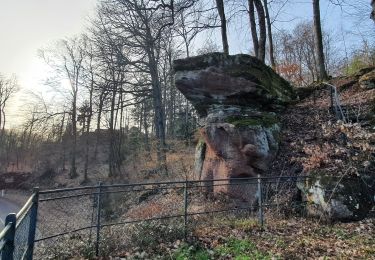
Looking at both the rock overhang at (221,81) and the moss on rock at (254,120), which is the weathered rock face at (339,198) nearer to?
the moss on rock at (254,120)

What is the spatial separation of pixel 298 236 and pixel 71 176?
27156 millimetres

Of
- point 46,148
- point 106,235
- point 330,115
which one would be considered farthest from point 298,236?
point 46,148

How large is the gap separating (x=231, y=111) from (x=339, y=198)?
4873 millimetres

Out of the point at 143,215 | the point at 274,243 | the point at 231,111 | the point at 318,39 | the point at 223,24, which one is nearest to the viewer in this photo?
the point at 274,243

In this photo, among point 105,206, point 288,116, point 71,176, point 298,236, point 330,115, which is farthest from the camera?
point 71,176

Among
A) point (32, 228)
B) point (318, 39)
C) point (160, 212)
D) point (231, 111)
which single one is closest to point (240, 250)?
point (32, 228)

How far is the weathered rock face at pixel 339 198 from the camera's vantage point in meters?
8.41

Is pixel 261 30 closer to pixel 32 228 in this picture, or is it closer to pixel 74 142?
pixel 32 228

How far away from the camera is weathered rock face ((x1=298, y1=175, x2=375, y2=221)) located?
841cm

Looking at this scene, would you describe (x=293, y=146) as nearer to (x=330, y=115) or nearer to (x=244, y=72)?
(x=330, y=115)

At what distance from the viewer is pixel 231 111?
485 inches

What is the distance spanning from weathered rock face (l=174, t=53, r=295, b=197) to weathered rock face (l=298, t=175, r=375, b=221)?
2.31 metres

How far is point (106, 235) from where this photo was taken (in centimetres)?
661

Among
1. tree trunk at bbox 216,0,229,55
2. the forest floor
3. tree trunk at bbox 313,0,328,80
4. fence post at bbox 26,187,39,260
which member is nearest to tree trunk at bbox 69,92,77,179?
tree trunk at bbox 216,0,229,55
